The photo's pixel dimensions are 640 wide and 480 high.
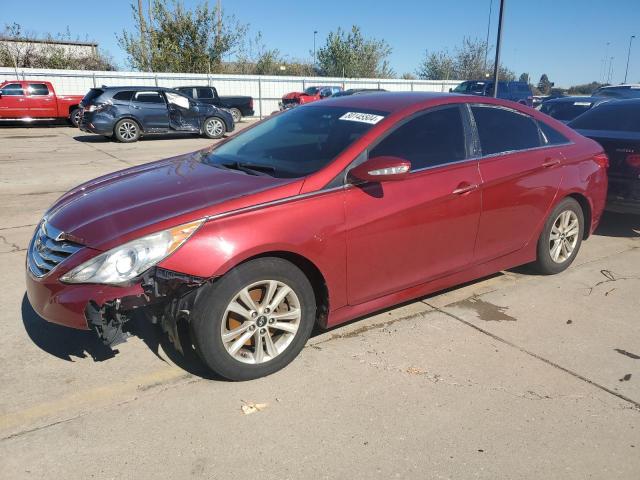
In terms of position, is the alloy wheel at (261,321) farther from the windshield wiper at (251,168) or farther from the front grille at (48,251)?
the front grille at (48,251)

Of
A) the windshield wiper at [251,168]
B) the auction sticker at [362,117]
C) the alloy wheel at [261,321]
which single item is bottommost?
the alloy wheel at [261,321]

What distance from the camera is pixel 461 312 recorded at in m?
4.14

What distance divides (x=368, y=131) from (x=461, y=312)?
1.62 meters

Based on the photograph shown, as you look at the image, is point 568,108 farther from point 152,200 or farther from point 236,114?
point 236,114

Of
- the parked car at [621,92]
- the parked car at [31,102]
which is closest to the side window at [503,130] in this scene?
the parked car at [621,92]

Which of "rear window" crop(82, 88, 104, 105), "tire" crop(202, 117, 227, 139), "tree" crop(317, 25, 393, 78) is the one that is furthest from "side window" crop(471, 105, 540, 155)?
"tree" crop(317, 25, 393, 78)

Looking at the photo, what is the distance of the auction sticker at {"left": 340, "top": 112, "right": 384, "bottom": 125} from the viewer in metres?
3.65

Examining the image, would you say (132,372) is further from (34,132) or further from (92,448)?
(34,132)

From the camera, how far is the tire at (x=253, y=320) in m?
2.85

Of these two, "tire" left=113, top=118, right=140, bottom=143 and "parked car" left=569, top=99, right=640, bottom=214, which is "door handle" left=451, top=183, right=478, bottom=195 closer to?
"parked car" left=569, top=99, right=640, bottom=214

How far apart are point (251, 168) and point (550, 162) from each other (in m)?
2.61

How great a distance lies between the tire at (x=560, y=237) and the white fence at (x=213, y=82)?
2032 centimetres

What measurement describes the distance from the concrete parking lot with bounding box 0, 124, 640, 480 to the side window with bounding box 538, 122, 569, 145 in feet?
4.55

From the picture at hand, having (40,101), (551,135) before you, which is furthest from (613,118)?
(40,101)
